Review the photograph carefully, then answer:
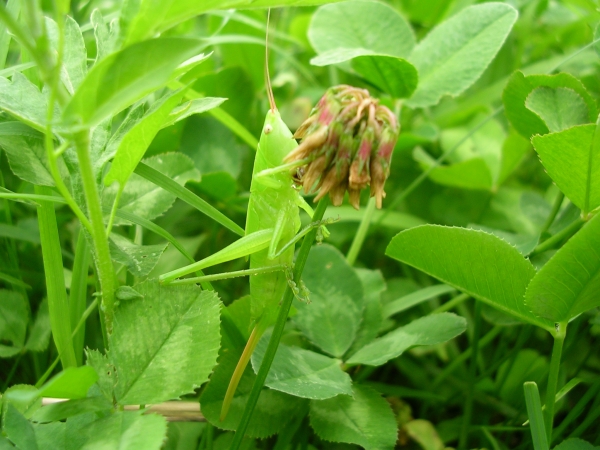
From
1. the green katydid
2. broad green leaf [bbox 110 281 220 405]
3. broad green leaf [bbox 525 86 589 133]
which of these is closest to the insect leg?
the green katydid

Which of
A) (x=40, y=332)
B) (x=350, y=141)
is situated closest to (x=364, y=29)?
(x=350, y=141)

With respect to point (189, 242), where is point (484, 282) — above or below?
above

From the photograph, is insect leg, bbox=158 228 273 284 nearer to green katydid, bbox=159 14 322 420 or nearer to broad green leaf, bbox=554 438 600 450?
green katydid, bbox=159 14 322 420

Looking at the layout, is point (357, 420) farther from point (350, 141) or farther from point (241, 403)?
point (350, 141)

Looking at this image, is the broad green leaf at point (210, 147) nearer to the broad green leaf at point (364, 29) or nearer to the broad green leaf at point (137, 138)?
the broad green leaf at point (364, 29)

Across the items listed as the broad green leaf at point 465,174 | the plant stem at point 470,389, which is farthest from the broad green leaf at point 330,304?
the broad green leaf at point 465,174

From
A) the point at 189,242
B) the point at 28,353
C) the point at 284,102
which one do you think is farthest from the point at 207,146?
the point at 28,353

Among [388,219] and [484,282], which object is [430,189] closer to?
[388,219]
